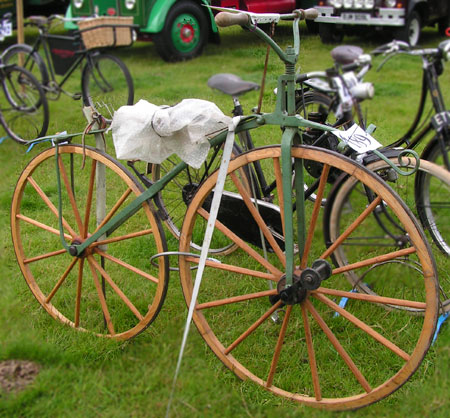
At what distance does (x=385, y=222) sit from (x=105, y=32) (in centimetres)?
459

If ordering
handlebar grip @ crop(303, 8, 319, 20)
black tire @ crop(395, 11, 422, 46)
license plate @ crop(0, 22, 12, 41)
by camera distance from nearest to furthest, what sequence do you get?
1. handlebar grip @ crop(303, 8, 319, 20)
2. license plate @ crop(0, 22, 12, 41)
3. black tire @ crop(395, 11, 422, 46)

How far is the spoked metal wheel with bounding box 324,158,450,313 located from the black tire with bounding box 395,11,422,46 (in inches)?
167

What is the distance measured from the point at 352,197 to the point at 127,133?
0.97m

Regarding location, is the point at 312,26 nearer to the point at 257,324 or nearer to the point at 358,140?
the point at 358,140

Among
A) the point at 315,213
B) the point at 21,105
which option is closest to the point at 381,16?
the point at 315,213

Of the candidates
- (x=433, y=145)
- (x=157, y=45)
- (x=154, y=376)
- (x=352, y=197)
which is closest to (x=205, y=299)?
(x=154, y=376)

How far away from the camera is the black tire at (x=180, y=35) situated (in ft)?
23.2

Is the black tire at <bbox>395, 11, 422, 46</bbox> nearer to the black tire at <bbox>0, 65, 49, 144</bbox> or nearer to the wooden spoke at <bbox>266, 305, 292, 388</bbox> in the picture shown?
the black tire at <bbox>0, 65, 49, 144</bbox>

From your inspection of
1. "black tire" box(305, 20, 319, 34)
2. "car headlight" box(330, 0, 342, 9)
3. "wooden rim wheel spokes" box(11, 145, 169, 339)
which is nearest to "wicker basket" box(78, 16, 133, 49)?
"wooden rim wheel spokes" box(11, 145, 169, 339)

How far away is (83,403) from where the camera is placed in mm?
2121

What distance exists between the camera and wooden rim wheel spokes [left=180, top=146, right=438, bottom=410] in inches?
68.6

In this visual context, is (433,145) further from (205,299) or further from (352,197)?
(205,299)

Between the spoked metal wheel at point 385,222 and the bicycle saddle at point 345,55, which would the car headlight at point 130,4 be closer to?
the bicycle saddle at point 345,55

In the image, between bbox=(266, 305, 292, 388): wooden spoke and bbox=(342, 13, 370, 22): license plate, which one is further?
bbox=(342, 13, 370, 22): license plate
